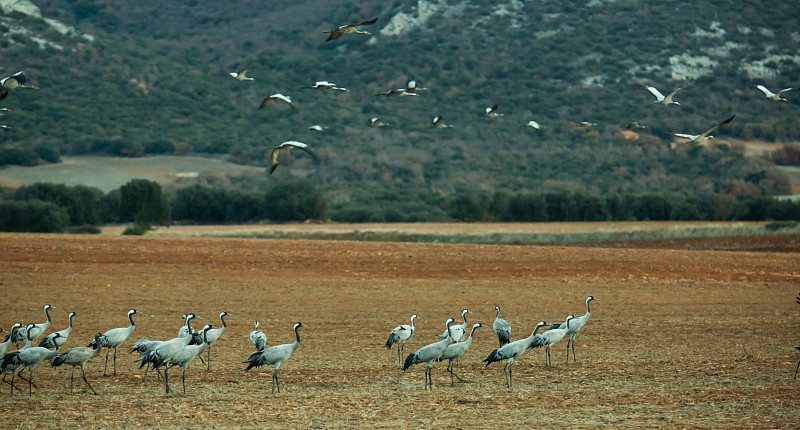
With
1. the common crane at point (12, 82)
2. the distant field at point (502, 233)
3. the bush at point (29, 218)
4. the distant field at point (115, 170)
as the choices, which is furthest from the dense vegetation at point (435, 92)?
the common crane at point (12, 82)

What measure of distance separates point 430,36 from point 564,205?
60.2 metres

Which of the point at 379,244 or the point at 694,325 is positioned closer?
the point at 694,325

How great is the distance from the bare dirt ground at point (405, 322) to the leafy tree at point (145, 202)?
13796 mm

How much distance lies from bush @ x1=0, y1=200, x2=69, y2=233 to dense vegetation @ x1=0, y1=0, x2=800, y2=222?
30.1 metres

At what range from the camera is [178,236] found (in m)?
41.4

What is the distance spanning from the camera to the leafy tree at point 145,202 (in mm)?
50156

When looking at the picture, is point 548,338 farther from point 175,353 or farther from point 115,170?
point 115,170

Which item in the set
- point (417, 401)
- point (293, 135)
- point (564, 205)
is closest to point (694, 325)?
point (417, 401)

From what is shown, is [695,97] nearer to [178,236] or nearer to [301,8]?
[301,8]

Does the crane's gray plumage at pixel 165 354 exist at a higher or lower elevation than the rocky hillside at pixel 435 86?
lower

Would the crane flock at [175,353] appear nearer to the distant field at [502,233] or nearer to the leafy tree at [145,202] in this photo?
the distant field at [502,233]

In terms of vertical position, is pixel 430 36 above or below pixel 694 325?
above

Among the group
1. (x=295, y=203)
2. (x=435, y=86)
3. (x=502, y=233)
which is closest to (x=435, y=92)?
(x=435, y=86)

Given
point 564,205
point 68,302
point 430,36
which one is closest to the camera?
point 68,302
